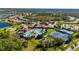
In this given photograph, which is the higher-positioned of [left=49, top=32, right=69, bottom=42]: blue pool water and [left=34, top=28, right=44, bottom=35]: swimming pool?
[left=34, top=28, right=44, bottom=35]: swimming pool

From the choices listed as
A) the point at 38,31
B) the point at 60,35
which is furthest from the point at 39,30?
the point at 60,35

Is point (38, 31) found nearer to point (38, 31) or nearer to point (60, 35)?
point (38, 31)

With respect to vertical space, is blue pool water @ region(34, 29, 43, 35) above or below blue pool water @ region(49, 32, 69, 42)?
above

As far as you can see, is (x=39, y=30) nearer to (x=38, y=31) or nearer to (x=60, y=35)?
(x=38, y=31)

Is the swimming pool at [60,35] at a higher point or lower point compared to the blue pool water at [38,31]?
lower

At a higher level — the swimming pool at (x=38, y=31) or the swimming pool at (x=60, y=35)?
the swimming pool at (x=38, y=31)
